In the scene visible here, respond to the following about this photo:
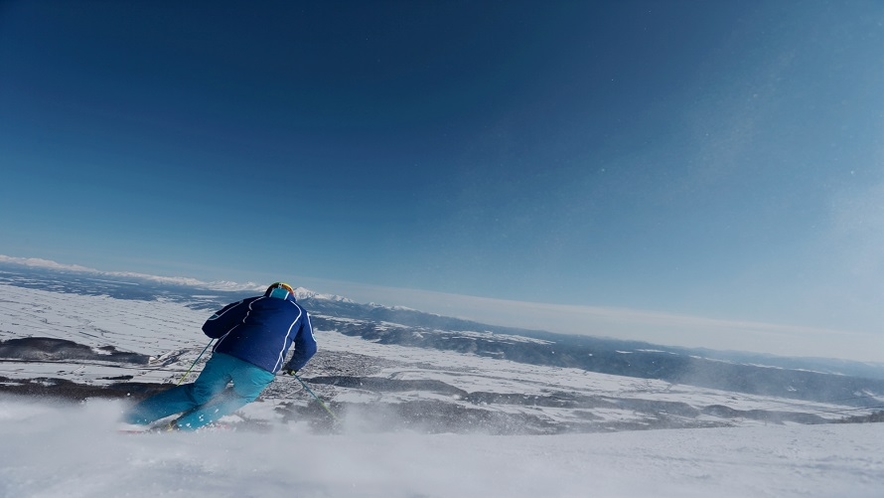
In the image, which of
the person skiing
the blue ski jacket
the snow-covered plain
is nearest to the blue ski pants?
the person skiing

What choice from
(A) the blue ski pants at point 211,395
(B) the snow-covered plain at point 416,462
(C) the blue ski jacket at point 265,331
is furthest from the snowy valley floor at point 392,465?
(C) the blue ski jacket at point 265,331

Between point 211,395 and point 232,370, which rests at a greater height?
point 232,370

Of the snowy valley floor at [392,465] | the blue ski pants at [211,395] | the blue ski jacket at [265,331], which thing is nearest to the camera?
the snowy valley floor at [392,465]

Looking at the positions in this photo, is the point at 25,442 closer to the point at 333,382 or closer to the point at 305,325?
the point at 305,325

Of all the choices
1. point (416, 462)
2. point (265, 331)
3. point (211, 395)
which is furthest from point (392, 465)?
point (211, 395)

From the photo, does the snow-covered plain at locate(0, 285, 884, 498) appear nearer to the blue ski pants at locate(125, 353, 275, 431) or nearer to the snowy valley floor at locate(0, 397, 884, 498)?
the snowy valley floor at locate(0, 397, 884, 498)

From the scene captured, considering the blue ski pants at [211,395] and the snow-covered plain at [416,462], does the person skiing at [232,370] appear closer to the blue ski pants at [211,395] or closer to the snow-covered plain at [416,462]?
the blue ski pants at [211,395]

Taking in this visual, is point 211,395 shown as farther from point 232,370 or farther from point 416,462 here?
point 416,462
